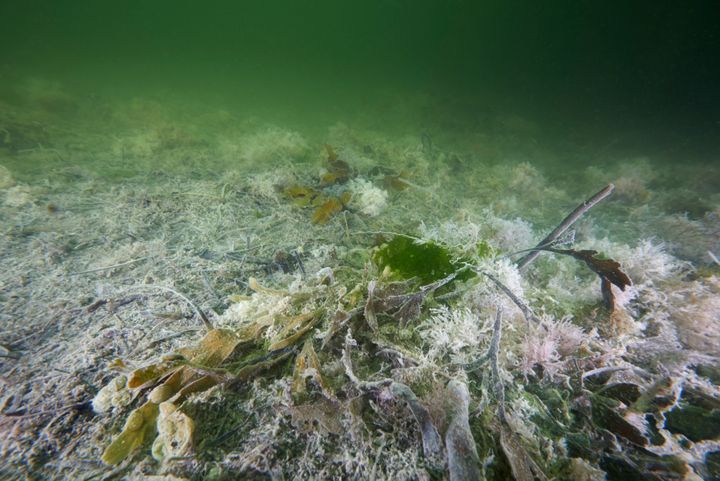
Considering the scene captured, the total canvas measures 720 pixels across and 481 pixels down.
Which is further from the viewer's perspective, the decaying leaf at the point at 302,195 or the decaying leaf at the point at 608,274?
the decaying leaf at the point at 302,195

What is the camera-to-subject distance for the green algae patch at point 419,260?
5.42ft

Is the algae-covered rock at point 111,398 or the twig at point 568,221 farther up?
the twig at point 568,221

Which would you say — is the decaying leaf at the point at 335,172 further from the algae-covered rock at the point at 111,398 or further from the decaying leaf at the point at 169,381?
the algae-covered rock at the point at 111,398

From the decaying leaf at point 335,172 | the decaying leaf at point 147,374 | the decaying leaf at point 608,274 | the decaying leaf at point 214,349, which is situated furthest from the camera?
the decaying leaf at point 335,172

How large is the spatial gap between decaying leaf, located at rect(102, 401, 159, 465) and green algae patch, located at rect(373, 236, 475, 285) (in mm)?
1230

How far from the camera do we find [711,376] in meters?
1.37

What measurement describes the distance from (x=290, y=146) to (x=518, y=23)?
310ft

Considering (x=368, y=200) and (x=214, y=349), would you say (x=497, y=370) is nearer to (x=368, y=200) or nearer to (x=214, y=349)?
(x=214, y=349)

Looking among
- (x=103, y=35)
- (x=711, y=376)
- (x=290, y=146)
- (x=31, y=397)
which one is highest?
(x=103, y=35)

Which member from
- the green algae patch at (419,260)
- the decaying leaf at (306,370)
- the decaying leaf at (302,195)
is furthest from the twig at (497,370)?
the decaying leaf at (302,195)

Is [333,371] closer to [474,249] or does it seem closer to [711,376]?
[474,249]

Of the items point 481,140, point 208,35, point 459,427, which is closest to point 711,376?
point 459,427

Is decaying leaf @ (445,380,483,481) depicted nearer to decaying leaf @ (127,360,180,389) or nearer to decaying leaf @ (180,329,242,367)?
decaying leaf @ (180,329,242,367)

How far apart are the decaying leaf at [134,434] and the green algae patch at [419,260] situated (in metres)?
1.23
